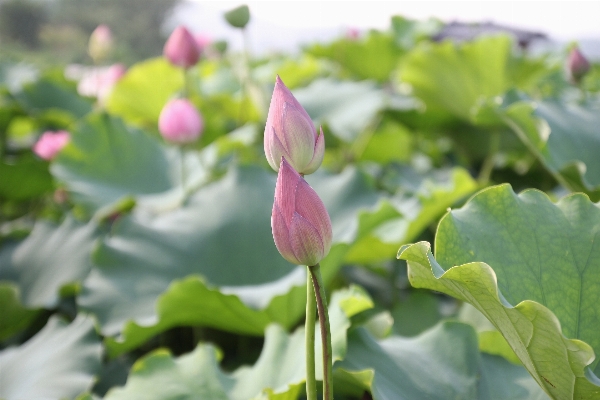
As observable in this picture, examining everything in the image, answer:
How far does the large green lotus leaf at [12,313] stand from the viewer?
968 mm

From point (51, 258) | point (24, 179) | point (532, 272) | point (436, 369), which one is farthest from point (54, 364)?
point (24, 179)

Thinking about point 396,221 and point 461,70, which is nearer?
point 396,221

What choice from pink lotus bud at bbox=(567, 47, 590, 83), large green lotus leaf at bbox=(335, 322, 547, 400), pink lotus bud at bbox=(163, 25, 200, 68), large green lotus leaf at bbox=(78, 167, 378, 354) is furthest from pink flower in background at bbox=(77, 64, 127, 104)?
large green lotus leaf at bbox=(335, 322, 547, 400)

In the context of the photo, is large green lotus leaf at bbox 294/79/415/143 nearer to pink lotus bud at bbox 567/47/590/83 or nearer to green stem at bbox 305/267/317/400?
pink lotus bud at bbox 567/47/590/83

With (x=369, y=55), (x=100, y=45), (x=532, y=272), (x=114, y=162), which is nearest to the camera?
(x=532, y=272)

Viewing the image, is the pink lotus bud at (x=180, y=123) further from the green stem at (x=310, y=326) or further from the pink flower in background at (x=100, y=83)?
the green stem at (x=310, y=326)

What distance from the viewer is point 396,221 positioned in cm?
107

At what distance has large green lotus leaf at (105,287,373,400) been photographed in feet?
2.05

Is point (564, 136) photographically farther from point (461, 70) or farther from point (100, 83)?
point (100, 83)

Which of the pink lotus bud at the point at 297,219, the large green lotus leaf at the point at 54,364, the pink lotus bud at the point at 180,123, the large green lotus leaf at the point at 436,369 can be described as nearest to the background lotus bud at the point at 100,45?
the pink lotus bud at the point at 180,123

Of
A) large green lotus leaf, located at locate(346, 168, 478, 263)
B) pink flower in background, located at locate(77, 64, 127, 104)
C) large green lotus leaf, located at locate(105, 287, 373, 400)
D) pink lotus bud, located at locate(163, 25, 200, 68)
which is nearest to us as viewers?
large green lotus leaf, located at locate(105, 287, 373, 400)

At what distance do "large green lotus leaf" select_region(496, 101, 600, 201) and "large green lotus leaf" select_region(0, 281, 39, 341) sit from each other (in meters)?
0.80

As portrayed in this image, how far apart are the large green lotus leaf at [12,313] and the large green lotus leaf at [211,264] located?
119mm

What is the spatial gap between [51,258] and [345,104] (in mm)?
753
